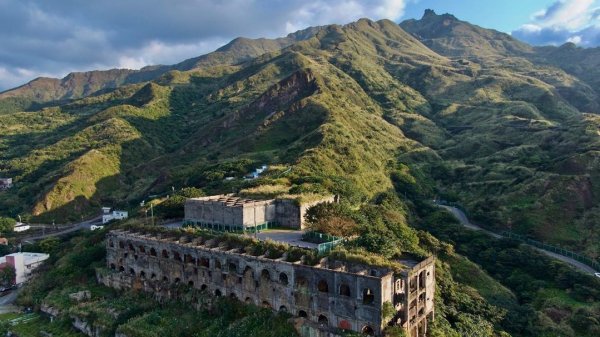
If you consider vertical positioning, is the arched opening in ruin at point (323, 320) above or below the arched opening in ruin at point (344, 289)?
below

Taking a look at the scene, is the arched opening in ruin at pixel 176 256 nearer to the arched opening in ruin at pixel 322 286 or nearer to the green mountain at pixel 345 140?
the arched opening in ruin at pixel 322 286

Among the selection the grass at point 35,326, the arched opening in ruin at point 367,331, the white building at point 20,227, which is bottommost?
the grass at point 35,326

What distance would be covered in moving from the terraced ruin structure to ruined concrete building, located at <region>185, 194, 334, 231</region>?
170 inches

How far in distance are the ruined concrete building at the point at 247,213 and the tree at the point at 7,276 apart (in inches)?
1131

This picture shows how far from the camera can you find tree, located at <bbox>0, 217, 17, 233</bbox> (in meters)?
86.0

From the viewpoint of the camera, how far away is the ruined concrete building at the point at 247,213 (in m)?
42.5

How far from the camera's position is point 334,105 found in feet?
383

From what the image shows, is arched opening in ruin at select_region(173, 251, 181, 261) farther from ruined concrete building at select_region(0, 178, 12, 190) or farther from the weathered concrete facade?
ruined concrete building at select_region(0, 178, 12, 190)

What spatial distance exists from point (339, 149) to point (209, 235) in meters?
47.5

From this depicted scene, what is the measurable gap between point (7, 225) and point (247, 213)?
6836 centimetres

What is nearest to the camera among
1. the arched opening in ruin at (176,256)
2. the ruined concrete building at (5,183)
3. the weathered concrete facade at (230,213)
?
the arched opening in ruin at (176,256)

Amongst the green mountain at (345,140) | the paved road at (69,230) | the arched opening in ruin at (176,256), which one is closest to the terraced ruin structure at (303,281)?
the arched opening in ruin at (176,256)

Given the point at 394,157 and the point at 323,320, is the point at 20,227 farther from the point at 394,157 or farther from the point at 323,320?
the point at 323,320

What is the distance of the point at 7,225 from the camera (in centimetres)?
8731
